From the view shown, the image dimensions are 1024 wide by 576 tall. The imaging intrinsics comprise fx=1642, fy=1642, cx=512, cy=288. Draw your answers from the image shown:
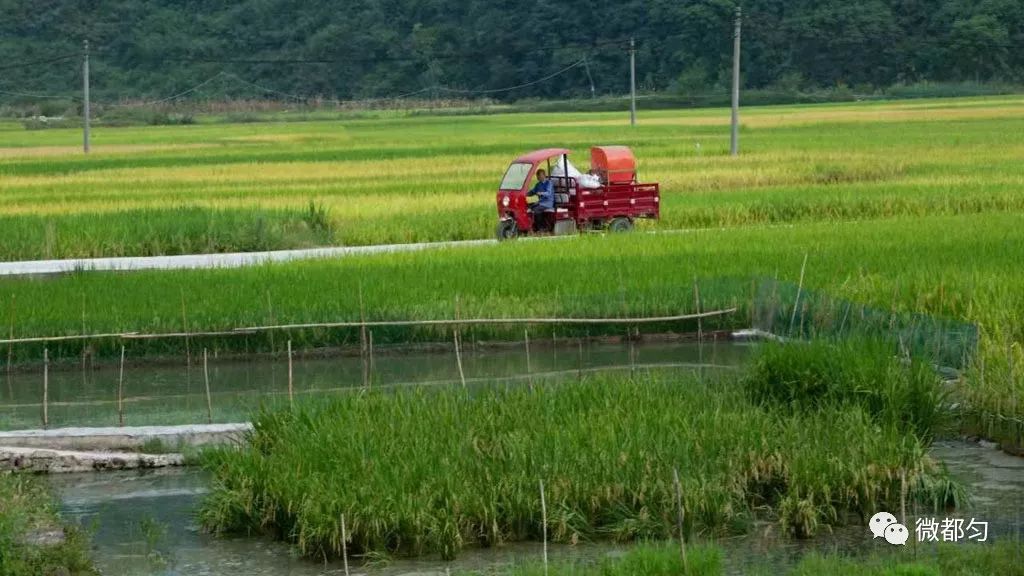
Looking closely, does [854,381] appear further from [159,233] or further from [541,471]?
[159,233]

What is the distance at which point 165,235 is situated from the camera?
76.3 ft

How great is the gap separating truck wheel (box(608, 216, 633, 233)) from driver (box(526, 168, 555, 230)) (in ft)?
3.50

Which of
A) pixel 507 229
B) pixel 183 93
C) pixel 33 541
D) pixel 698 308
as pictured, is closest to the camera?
pixel 33 541

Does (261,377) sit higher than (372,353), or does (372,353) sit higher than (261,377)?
(372,353)

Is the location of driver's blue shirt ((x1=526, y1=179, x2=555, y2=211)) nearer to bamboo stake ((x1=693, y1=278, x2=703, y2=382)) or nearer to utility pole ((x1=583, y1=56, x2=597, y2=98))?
bamboo stake ((x1=693, y1=278, x2=703, y2=382))

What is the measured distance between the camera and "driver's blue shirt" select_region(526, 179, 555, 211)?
2266cm

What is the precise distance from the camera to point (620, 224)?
928 inches

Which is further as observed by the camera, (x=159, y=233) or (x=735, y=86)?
(x=735, y=86)

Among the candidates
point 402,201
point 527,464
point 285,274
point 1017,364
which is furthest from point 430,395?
point 402,201

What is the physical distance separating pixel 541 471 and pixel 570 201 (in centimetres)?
1390

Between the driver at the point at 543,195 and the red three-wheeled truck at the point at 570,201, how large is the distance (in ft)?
0.07

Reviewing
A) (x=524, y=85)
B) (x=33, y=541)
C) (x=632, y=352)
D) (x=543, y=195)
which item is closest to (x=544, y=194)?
(x=543, y=195)

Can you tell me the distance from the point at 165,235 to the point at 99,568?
14757 mm

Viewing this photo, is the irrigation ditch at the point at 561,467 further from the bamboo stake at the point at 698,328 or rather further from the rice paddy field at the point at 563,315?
the bamboo stake at the point at 698,328
